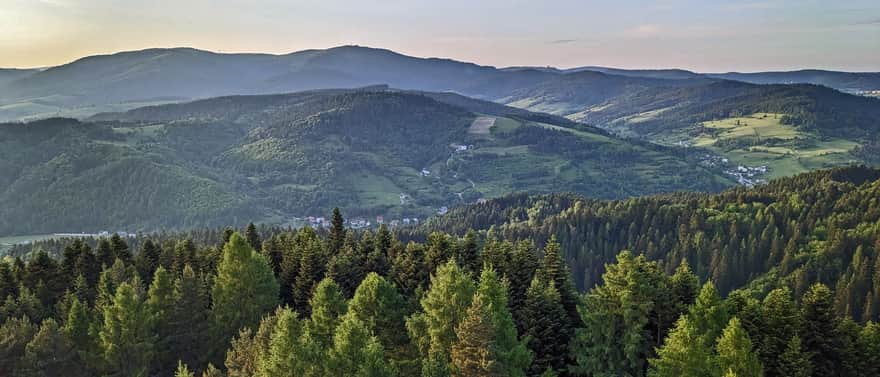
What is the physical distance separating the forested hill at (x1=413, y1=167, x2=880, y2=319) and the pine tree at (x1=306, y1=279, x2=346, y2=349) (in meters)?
98.9

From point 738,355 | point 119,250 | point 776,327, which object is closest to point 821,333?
point 776,327

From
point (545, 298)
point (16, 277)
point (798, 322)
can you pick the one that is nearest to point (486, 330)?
point (545, 298)

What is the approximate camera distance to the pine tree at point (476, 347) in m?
36.5

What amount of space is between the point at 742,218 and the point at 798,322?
132492 mm

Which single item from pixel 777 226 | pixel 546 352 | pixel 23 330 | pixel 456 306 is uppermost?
pixel 456 306

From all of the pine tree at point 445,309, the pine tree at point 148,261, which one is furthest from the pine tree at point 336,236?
the pine tree at point 445,309

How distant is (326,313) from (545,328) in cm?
1862

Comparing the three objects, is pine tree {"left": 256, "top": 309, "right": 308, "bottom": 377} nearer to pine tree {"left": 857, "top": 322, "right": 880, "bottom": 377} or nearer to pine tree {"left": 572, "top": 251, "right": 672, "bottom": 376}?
pine tree {"left": 572, "top": 251, "right": 672, "bottom": 376}

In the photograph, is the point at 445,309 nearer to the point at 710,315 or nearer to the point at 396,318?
the point at 396,318

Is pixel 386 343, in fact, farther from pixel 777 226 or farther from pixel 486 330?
pixel 777 226

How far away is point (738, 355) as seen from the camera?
37094mm

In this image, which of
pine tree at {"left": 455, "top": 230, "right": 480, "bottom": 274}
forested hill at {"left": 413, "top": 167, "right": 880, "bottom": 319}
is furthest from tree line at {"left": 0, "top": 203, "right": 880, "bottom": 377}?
forested hill at {"left": 413, "top": 167, "right": 880, "bottom": 319}

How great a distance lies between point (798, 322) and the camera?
44406mm

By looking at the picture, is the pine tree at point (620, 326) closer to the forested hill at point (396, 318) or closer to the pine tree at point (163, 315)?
the forested hill at point (396, 318)
